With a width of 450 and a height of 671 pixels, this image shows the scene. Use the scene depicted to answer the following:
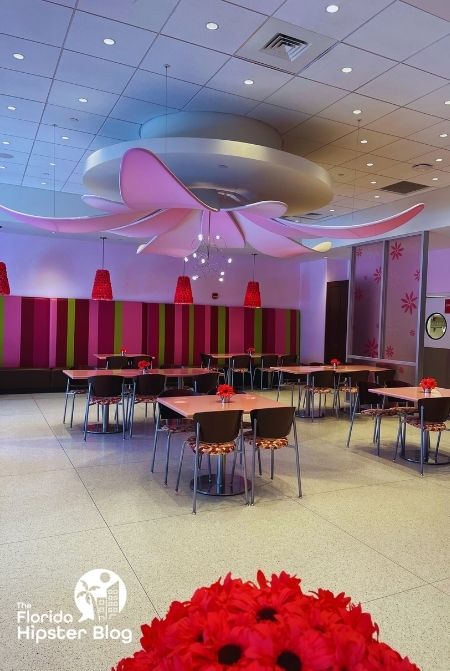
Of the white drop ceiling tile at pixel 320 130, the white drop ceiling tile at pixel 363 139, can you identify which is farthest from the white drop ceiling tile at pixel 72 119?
the white drop ceiling tile at pixel 363 139

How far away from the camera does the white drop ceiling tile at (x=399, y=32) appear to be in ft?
13.2

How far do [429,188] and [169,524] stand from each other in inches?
→ 299

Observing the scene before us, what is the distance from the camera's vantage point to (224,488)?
4.84m

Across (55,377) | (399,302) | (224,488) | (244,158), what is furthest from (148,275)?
(224,488)

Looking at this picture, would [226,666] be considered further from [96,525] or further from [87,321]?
[87,321]

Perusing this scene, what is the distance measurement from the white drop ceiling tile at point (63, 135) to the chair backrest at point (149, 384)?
344 centimetres

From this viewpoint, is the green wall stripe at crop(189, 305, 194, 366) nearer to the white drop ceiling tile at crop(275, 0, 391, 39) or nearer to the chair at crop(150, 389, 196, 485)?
the chair at crop(150, 389, 196, 485)

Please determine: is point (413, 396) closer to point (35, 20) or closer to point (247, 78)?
point (247, 78)

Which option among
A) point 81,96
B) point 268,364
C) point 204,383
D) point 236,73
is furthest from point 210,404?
point 268,364

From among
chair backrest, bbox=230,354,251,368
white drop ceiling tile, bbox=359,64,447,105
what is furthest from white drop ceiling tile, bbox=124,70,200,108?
chair backrest, bbox=230,354,251,368

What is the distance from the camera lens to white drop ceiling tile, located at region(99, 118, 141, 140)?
6398 millimetres

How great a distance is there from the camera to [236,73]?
16.5ft

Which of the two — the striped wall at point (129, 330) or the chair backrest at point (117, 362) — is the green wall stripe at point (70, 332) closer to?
the striped wall at point (129, 330)

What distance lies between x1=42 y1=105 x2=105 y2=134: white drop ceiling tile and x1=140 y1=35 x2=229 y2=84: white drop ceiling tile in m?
1.53
